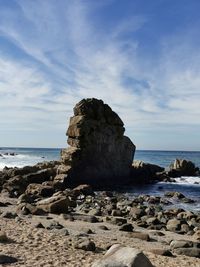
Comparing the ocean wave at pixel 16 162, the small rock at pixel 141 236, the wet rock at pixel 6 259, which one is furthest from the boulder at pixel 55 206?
the ocean wave at pixel 16 162

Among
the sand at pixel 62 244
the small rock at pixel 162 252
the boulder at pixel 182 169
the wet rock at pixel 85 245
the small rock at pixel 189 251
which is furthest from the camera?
the boulder at pixel 182 169

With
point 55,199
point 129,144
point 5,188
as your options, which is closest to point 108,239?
point 55,199

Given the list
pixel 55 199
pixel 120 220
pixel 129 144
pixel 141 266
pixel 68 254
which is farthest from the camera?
pixel 129 144

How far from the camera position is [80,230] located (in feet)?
60.7

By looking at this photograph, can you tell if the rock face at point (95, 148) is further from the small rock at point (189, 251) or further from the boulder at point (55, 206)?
the small rock at point (189, 251)

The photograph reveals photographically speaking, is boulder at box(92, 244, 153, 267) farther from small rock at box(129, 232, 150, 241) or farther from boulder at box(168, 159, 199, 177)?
boulder at box(168, 159, 199, 177)

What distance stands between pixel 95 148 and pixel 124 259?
127 ft

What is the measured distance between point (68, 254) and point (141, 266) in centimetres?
276

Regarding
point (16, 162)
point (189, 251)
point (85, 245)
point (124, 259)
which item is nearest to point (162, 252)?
point (189, 251)

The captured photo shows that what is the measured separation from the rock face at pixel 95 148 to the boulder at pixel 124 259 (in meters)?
32.9

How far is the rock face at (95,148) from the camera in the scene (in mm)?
47094

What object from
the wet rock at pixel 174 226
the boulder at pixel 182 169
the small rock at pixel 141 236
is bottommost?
the wet rock at pixel 174 226

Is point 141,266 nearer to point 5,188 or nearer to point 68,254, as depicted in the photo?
point 68,254

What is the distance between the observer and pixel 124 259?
11.0 metres
